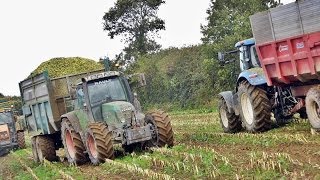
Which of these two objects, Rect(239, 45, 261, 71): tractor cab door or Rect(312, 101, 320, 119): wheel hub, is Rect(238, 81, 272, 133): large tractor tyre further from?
Rect(312, 101, 320, 119): wheel hub

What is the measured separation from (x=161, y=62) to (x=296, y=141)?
29.8 meters

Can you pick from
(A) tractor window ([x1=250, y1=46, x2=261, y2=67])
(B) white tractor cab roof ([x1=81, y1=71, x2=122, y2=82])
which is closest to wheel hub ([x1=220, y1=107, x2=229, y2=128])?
(A) tractor window ([x1=250, y1=46, x2=261, y2=67])

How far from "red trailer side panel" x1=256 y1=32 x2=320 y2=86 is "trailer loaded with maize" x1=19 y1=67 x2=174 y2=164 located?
9.02 feet

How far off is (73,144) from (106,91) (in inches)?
68.4

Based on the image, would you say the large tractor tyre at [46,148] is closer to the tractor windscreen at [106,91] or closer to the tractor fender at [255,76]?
the tractor windscreen at [106,91]

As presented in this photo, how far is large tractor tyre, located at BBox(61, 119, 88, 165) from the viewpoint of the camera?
15477mm

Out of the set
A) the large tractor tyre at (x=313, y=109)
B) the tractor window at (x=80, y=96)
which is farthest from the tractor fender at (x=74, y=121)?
the large tractor tyre at (x=313, y=109)

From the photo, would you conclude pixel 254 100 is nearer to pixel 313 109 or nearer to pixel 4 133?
pixel 313 109

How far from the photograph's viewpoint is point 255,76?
48.6ft

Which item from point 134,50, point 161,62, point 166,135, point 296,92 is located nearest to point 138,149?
point 166,135

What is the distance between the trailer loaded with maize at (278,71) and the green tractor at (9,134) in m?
15.1

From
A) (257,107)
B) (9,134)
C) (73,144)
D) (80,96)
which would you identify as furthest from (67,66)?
(9,134)

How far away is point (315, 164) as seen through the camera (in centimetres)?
882

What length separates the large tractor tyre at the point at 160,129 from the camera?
14.3m
